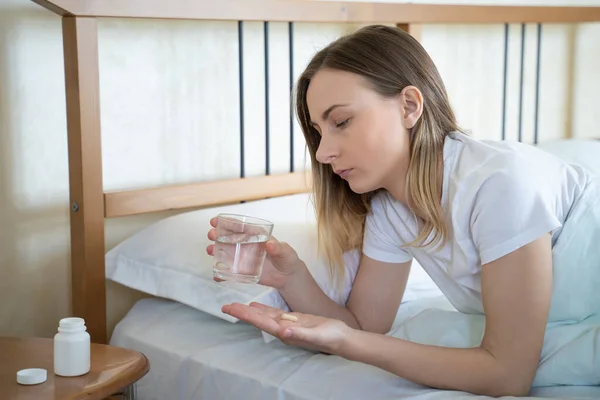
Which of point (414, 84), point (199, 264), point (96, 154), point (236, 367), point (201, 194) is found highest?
point (414, 84)

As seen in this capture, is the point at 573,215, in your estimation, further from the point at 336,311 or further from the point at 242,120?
the point at 242,120

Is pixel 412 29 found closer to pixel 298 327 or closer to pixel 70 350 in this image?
pixel 298 327

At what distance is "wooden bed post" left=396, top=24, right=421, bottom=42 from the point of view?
2180 millimetres

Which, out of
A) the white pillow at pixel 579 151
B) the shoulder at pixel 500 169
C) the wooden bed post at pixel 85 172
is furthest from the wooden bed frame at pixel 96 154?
the white pillow at pixel 579 151

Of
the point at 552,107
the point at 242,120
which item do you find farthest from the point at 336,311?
the point at 552,107

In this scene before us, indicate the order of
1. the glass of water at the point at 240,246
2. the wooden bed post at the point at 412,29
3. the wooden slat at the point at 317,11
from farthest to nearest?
the wooden bed post at the point at 412,29 < the wooden slat at the point at 317,11 < the glass of water at the point at 240,246

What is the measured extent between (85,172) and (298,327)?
63 cm

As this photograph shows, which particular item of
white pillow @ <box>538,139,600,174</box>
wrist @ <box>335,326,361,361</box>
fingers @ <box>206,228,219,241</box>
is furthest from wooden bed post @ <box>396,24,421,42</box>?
wrist @ <box>335,326,361,361</box>

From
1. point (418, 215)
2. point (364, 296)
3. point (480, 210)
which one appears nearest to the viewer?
point (480, 210)

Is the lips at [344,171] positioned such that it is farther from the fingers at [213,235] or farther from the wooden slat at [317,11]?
the wooden slat at [317,11]

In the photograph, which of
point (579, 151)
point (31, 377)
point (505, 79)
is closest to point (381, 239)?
point (31, 377)

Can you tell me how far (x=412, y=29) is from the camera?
86.1 inches

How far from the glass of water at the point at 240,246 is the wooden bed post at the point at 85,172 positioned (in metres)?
0.44

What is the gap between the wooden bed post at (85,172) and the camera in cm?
152
